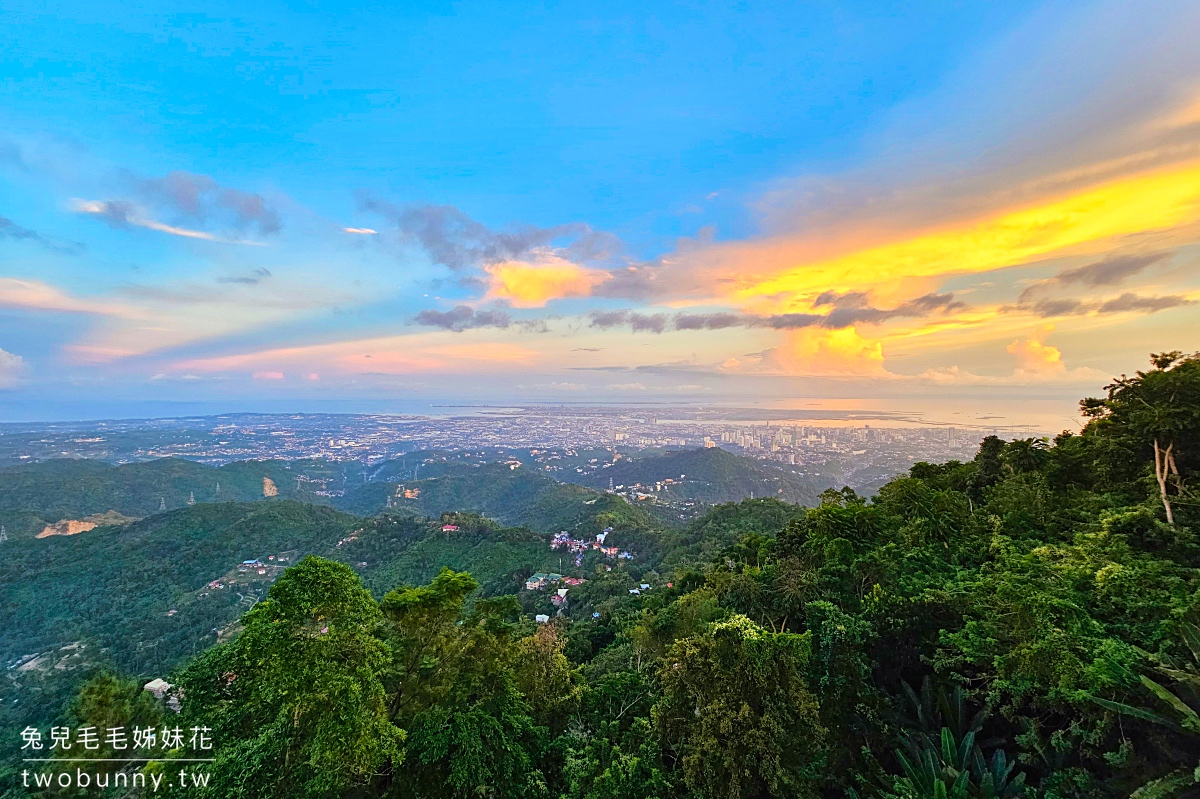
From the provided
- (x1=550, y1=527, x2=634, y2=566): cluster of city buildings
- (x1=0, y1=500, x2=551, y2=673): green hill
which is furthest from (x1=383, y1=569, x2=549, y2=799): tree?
(x1=550, y1=527, x2=634, y2=566): cluster of city buildings

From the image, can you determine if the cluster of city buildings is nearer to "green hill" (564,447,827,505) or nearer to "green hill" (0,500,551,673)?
"green hill" (0,500,551,673)

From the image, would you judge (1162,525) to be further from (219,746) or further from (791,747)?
(219,746)

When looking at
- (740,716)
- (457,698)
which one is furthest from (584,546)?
(740,716)

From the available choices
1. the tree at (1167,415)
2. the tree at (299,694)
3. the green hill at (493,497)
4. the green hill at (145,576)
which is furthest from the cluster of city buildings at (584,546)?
the tree at (299,694)

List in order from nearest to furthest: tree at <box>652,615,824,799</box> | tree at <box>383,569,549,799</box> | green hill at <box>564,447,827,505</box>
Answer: tree at <box>652,615,824,799</box>, tree at <box>383,569,549,799</box>, green hill at <box>564,447,827,505</box>

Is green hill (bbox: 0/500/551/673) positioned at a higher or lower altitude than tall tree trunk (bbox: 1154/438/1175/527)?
lower

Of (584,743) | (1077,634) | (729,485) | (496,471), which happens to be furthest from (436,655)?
(496,471)
